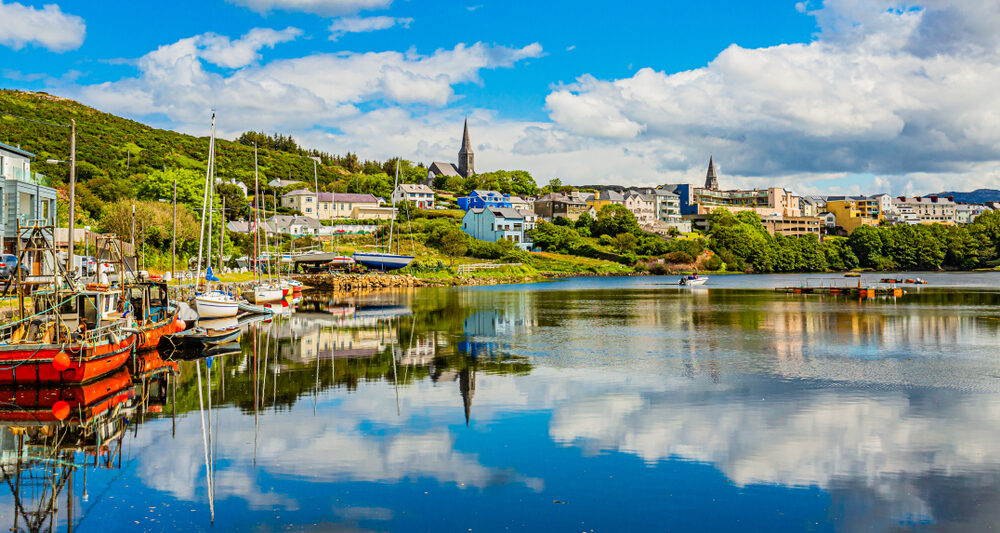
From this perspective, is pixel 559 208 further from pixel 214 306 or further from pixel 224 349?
pixel 224 349

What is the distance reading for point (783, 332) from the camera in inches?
1454

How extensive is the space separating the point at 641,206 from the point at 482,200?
42.4 meters

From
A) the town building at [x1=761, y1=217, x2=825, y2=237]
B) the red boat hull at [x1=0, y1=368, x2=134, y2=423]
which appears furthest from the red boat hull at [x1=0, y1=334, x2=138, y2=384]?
the town building at [x1=761, y1=217, x2=825, y2=237]

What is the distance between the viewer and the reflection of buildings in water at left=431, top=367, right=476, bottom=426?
2035 cm

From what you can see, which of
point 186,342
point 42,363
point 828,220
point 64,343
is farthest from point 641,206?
point 42,363

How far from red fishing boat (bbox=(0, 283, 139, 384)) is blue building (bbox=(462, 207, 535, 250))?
102244 mm

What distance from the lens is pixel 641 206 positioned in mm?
171000

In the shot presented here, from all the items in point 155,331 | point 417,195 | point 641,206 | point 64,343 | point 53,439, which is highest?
point 417,195

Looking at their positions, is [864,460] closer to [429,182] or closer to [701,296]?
[701,296]

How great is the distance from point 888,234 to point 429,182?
110 meters

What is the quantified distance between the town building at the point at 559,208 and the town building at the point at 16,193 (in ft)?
395

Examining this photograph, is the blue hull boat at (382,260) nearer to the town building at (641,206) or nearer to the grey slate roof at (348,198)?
the grey slate roof at (348,198)

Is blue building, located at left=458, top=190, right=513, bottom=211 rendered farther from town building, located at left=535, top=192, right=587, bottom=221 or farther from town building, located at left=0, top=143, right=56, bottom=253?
town building, located at left=0, top=143, right=56, bottom=253

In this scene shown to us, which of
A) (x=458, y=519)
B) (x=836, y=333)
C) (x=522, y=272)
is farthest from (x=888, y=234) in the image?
(x=458, y=519)
